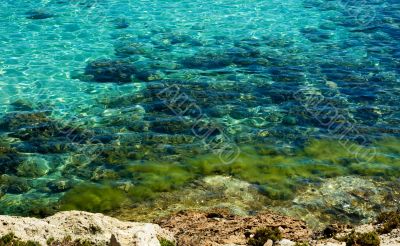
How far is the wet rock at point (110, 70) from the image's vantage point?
25344mm

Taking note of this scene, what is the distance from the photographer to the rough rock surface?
1234cm

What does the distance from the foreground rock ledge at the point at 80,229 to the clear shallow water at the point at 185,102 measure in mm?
3343

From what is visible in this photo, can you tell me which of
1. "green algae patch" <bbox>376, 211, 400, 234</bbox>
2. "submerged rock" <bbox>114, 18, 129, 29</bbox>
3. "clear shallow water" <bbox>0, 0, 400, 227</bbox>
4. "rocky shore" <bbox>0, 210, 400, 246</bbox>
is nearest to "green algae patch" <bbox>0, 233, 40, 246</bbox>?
"rocky shore" <bbox>0, 210, 400, 246</bbox>

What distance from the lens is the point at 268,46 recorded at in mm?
30141

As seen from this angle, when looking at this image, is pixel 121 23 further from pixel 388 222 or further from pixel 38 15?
pixel 388 222

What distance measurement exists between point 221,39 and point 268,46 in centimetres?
331

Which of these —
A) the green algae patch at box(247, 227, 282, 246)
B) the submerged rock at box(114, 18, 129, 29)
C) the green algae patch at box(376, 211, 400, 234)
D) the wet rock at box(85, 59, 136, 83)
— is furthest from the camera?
the submerged rock at box(114, 18, 129, 29)

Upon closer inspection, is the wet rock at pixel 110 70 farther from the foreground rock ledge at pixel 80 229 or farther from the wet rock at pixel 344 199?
the foreground rock ledge at pixel 80 229

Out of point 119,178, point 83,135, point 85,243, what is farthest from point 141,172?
point 85,243

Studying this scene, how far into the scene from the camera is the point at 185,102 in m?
22.5

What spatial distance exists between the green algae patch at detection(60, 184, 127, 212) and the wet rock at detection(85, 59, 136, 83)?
9.93m

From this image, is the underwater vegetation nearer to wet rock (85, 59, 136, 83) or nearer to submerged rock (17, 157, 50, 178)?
submerged rock (17, 157, 50, 178)

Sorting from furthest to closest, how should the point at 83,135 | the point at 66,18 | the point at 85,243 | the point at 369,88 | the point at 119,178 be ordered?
the point at 66,18
the point at 369,88
the point at 83,135
the point at 119,178
the point at 85,243

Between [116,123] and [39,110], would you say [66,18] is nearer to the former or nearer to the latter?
[39,110]
